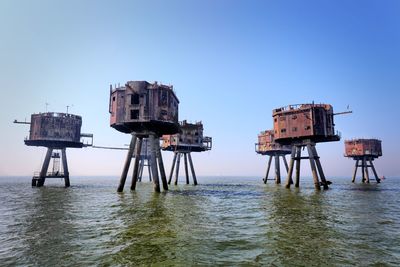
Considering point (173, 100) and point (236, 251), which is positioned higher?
point (173, 100)

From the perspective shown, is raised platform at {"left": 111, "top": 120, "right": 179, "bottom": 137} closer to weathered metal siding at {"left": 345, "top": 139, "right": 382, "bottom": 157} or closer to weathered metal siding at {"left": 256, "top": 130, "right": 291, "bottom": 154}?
weathered metal siding at {"left": 256, "top": 130, "right": 291, "bottom": 154}

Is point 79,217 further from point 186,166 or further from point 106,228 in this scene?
point 186,166

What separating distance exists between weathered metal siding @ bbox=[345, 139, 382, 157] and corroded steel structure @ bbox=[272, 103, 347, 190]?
1050 inches

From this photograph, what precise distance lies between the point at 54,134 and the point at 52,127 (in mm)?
1106

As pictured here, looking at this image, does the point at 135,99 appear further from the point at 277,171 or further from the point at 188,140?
the point at 277,171

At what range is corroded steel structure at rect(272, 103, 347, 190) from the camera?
114ft

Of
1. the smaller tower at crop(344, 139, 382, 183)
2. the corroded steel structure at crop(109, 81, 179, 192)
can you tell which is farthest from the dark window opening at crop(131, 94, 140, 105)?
the smaller tower at crop(344, 139, 382, 183)

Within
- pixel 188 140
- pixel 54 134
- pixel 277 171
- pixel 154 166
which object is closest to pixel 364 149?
pixel 277 171

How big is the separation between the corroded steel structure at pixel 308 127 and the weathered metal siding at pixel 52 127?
31.6 metres

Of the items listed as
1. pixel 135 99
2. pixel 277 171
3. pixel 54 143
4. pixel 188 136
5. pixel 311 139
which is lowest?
pixel 277 171

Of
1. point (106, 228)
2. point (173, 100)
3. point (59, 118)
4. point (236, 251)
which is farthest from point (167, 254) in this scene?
point (59, 118)

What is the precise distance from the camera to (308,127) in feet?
115

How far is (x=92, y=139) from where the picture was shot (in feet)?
158

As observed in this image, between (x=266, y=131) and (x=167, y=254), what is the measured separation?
51475 millimetres
